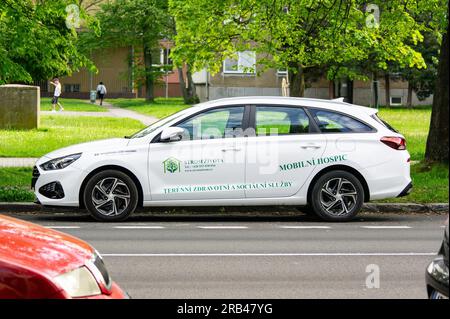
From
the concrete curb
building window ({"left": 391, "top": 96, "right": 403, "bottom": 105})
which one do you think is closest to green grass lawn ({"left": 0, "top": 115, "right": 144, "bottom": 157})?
the concrete curb

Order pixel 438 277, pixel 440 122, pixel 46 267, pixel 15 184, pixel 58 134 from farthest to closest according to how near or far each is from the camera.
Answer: pixel 58 134
pixel 440 122
pixel 15 184
pixel 438 277
pixel 46 267

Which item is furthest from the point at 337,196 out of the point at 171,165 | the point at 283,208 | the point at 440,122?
the point at 440,122

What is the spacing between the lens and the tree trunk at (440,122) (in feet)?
60.5

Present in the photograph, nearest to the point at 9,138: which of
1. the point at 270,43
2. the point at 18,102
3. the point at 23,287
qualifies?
the point at 18,102

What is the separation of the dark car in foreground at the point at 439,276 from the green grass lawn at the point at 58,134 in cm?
1811

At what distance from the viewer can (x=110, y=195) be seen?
1352 cm

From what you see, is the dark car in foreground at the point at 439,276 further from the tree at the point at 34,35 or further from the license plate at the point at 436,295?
the tree at the point at 34,35

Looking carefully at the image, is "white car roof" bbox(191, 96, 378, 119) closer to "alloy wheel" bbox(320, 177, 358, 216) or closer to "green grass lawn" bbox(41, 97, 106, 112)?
"alloy wheel" bbox(320, 177, 358, 216)

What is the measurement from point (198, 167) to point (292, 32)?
45.0ft

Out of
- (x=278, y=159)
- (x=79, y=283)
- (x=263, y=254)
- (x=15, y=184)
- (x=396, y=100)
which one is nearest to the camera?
(x=79, y=283)

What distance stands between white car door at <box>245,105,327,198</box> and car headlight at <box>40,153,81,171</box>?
2.38 m

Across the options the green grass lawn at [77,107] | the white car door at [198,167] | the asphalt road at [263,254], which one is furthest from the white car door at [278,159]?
the green grass lawn at [77,107]

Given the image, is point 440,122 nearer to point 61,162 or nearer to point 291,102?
point 291,102

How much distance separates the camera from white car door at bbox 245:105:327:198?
13.7 m
